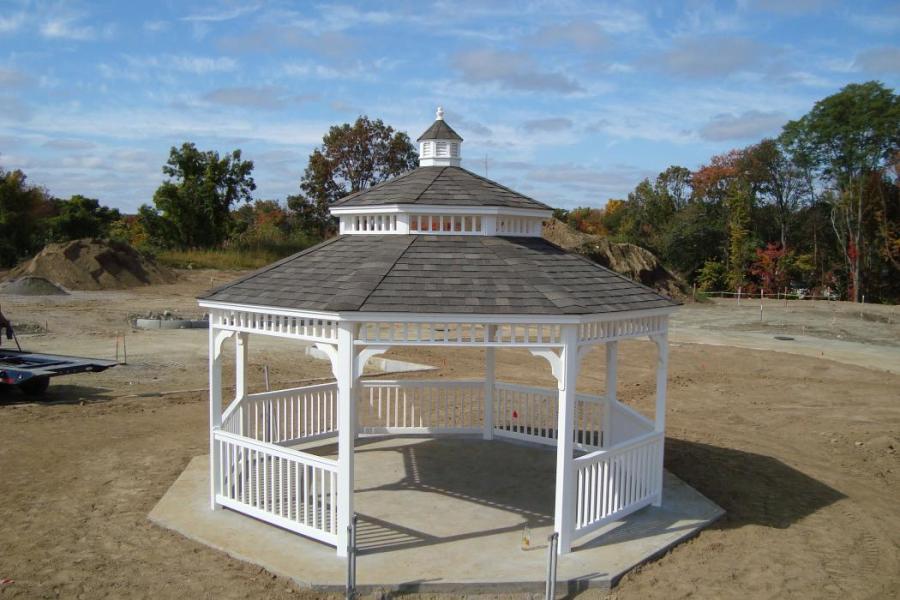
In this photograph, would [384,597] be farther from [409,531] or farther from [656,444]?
[656,444]

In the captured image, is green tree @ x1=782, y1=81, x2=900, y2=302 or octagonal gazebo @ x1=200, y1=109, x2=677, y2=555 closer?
octagonal gazebo @ x1=200, y1=109, x2=677, y2=555

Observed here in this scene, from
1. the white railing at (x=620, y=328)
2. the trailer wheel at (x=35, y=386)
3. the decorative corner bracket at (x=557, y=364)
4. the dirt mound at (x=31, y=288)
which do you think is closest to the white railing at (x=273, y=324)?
the decorative corner bracket at (x=557, y=364)

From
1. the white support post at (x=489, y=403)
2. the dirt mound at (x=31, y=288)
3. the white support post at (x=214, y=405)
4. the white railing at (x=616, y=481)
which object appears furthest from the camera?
the dirt mound at (x=31, y=288)

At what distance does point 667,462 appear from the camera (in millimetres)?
11031

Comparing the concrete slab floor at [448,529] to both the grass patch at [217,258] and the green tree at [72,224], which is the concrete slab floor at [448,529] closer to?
the grass patch at [217,258]

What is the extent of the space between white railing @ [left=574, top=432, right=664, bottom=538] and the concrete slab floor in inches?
6.4

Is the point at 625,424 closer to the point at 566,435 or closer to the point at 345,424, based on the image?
the point at 566,435

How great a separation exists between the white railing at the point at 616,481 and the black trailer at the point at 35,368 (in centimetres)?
1063

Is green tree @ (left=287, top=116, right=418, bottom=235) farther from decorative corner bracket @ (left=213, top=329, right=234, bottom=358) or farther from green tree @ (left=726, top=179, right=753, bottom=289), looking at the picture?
decorative corner bracket @ (left=213, top=329, right=234, bottom=358)

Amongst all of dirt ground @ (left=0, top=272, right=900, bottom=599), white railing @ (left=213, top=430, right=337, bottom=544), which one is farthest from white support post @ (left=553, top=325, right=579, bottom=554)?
white railing @ (left=213, top=430, right=337, bottom=544)

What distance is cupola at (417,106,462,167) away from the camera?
33.8 ft

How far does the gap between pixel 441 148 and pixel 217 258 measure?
121 ft

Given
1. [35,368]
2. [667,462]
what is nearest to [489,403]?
[667,462]

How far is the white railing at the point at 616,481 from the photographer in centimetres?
765
